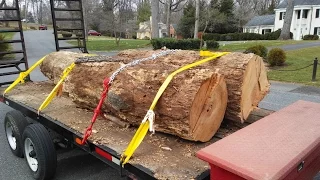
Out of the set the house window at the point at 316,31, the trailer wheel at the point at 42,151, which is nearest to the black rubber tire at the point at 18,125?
the trailer wheel at the point at 42,151

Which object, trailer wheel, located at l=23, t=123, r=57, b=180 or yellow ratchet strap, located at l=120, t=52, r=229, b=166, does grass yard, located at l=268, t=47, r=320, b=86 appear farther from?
trailer wheel, located at l=23, t=123, r=57, b=180

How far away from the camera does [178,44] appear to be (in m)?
21.5

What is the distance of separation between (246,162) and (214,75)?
3.75 ft

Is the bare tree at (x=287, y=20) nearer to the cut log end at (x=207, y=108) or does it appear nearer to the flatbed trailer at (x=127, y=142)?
the flatbed trailer at (x=127, y=142)

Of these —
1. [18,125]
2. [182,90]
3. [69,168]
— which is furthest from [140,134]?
[18,125]

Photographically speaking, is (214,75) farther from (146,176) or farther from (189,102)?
(146,176)

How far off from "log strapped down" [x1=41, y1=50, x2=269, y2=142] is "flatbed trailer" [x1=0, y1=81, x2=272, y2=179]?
126 mm

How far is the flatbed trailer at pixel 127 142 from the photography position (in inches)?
90.0

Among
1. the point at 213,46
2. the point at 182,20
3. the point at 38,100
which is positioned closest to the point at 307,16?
the point at 182,20

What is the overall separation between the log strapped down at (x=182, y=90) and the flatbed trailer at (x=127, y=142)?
0.13m

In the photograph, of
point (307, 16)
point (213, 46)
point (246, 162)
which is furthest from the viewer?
point (307, 16)

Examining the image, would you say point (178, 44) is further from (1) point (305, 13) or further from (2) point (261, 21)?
(2) point (261, 21)

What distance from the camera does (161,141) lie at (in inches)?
116

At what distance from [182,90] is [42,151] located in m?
1.74
